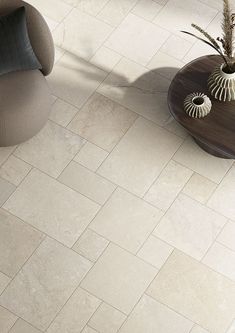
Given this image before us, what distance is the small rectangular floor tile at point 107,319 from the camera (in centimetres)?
405

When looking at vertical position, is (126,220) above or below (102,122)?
below

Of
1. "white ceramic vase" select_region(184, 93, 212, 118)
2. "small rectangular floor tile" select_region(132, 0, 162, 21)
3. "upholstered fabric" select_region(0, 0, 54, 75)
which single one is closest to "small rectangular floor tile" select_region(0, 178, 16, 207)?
"upholstered fabric" select_region(0, 0, 54, 75)

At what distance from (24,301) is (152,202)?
0.98 metres

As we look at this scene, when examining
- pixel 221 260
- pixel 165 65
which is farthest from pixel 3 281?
pixel 165 65

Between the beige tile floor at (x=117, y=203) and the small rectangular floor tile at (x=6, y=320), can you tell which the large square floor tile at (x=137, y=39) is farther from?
the small rectangular floor tile at (x=6, y=320)

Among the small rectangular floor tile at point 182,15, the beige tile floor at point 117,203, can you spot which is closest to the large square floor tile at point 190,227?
the beige tile floor at point 117,203

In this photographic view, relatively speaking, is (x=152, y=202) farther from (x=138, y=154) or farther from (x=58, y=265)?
(x=58, y=265)

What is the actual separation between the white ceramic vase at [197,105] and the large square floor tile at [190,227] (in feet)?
1.81

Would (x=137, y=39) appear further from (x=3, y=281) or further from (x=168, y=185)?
(x=3, y=281)

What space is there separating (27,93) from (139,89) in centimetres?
83

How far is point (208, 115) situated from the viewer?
4238mm

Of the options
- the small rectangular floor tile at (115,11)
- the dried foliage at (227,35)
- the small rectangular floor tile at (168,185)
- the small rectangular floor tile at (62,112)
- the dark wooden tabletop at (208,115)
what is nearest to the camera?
the dried foliage at (227,35)

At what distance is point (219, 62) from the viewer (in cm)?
442

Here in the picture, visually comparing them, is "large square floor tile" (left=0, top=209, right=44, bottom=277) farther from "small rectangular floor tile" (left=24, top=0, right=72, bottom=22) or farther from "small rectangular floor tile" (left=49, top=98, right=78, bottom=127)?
"small rectangular floor tile" (left=24, top=0, right=72, bottom=22)
